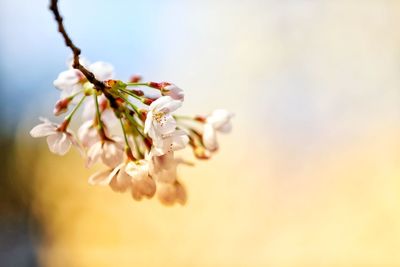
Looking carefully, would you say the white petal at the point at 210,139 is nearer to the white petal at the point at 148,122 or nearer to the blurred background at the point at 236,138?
the white petal at the point at 148,122

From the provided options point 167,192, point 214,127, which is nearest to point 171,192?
point 167,192

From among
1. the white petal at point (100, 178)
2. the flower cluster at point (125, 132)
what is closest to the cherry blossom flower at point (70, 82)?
the flower cluster at point (125, 132)

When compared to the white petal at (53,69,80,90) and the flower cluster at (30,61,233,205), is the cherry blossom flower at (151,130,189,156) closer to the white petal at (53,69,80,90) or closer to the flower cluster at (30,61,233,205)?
the flower cluster at (30,61,233,205)

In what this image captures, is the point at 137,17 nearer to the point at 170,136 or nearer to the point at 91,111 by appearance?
the point at 91,111

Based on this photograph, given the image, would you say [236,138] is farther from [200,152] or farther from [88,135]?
[88,135]

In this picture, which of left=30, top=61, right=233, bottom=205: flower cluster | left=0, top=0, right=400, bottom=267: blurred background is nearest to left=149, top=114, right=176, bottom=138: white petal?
left=30, top=61, right=233, bottom=205: flower cluster

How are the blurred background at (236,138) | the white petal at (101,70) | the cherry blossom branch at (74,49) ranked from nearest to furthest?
1. the cherry blossom branch at (74,49)
2. the white petal at (101,70)
3. the blurred background at (236,138)

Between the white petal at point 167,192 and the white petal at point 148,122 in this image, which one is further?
the white petal at point 167,192
